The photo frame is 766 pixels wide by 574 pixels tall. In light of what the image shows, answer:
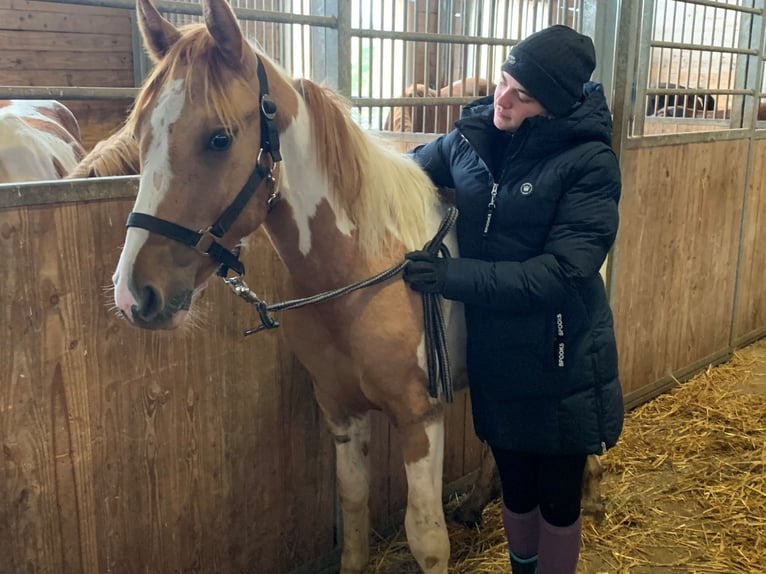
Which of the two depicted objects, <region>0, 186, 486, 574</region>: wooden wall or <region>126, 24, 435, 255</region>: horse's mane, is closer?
<region>126, 24, 435, 255</region>: horse's mane

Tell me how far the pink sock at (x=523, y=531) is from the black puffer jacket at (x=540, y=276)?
0.24 m

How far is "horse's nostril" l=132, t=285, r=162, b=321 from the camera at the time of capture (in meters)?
1.13

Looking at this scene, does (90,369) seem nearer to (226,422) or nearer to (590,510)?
(226,422)

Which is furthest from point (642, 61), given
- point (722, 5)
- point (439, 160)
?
point (439, 160)

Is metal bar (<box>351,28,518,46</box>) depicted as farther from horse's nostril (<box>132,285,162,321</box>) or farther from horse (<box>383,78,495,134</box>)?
horse's nostril (<box>132,285,162,321</box>)

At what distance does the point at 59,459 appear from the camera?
1.46 metres

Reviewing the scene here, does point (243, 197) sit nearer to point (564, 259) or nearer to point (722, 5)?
point (564, 259)

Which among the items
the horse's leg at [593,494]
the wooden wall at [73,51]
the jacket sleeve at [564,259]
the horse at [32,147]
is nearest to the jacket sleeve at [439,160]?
the jacket sleeve at [564,259]

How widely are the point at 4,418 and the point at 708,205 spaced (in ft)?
9.68

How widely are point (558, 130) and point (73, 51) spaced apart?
13.8 feet

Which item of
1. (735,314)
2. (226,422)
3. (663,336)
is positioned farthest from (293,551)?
(735,314)

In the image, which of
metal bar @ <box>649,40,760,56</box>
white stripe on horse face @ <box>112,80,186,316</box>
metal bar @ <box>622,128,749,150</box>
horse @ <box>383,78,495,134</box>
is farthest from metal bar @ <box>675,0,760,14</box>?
white stripe on horse face @ <box>112,80,186,316</box>

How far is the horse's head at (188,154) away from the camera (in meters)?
1.12

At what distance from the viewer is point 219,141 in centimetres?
115
